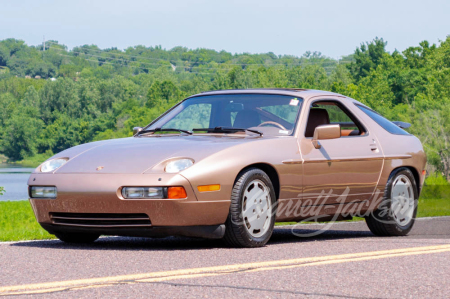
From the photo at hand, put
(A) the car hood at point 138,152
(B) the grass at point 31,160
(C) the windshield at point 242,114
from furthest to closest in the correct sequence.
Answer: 1. (B) the grass at point 31,160
2. (C) the windshield at point 242,114
3. (A) the car hood at point 138,152

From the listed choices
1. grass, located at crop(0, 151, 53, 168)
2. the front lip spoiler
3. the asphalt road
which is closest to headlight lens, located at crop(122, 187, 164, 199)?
the front lip spoiler

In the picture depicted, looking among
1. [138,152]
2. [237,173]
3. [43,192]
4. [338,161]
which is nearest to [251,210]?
[237,173]

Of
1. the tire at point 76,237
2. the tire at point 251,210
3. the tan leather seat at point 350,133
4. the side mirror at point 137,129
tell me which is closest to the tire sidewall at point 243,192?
the tire at point 251,210

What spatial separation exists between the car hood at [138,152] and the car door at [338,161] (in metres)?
0.73

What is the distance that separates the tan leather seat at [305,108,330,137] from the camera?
8398 millimetres

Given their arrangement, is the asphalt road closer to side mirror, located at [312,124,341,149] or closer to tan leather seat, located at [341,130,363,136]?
side mirror, located at [312,124,341,149]

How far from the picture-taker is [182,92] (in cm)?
13262

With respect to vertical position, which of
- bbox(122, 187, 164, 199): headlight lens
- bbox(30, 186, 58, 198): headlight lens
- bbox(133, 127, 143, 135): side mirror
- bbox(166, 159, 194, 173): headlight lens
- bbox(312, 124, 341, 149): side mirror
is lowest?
bbox(30, 186, 58, 198): headlight lens

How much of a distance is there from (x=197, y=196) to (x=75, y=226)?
1170mm

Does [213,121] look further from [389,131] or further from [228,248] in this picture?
[389,131]

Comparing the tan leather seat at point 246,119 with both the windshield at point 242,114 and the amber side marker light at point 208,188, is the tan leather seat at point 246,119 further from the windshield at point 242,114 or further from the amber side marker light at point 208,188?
the amber side marker light at point 208,188

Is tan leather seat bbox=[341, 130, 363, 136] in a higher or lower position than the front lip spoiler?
higher

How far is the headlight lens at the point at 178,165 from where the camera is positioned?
6531mm

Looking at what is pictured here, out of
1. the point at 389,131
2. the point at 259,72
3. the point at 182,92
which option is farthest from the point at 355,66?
the point at 389,131
